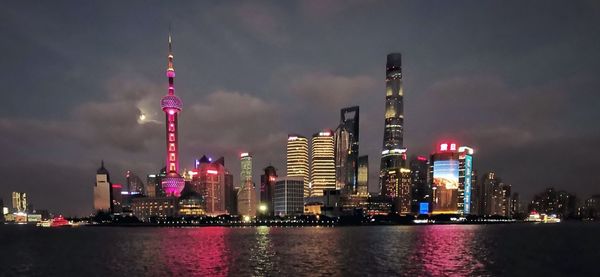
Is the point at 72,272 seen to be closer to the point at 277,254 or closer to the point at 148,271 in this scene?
the point at 148,271

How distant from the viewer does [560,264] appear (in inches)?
3150

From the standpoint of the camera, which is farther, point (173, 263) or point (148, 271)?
point (173, 263)

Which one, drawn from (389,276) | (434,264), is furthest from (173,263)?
(434,264)

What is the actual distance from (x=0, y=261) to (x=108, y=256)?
18.3 metres

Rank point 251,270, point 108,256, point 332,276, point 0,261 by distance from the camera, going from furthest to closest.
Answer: point 108,256
point 0,261
point 251,270
point 332,276

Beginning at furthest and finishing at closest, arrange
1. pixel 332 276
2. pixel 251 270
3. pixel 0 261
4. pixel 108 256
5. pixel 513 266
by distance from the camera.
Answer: pixel 108 256 → pixel 0 261 → pixel 513 266 → pixel 251 270 → pixel 332 276

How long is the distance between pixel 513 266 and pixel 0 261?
88133 millimetres

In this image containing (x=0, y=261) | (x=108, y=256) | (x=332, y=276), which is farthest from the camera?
(x=108, y=256)

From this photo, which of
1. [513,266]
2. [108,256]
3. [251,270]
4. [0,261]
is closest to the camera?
[251,270]

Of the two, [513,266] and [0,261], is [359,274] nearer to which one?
[513,266]

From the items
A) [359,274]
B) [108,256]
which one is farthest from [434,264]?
[108,256]

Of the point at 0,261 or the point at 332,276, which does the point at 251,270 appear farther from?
the point at 0,261

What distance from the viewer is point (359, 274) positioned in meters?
65.9

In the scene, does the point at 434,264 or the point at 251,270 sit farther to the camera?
the point at 434,264
